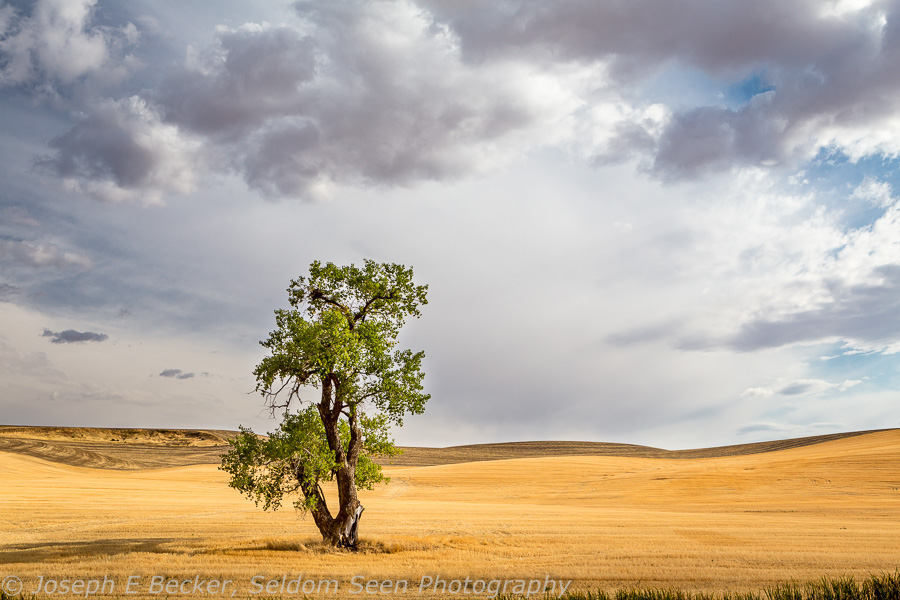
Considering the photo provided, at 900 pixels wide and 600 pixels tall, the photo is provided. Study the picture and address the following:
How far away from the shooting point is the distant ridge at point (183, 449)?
326ft

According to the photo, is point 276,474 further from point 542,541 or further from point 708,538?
point 708,538

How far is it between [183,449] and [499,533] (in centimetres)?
10421

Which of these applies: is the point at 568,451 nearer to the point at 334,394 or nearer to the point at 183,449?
the point at 183,449

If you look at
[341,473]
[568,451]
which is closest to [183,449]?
[568,451]

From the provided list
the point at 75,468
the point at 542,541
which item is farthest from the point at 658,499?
the point at 75,468

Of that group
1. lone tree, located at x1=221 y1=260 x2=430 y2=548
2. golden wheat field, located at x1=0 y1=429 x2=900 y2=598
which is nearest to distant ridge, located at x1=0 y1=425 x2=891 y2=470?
golden wheat field, located at x1=0 y1=429 x2=900 y2=598

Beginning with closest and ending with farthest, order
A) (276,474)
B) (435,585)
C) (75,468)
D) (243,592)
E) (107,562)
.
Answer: (243,592), (435,585), (107,562), (276,474), (75,468)

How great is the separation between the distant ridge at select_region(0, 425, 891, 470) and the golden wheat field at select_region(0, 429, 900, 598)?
113ft

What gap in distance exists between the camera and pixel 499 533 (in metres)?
29.0

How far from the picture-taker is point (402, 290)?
24.1 meters

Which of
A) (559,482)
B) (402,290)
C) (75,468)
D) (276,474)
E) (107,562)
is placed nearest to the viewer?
(107,562)

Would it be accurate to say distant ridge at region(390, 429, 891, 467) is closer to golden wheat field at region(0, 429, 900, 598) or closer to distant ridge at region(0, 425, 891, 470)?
distant ridge at region(0, 425, 891, 470)

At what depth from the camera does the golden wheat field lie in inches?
712

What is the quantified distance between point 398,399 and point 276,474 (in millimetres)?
5165
